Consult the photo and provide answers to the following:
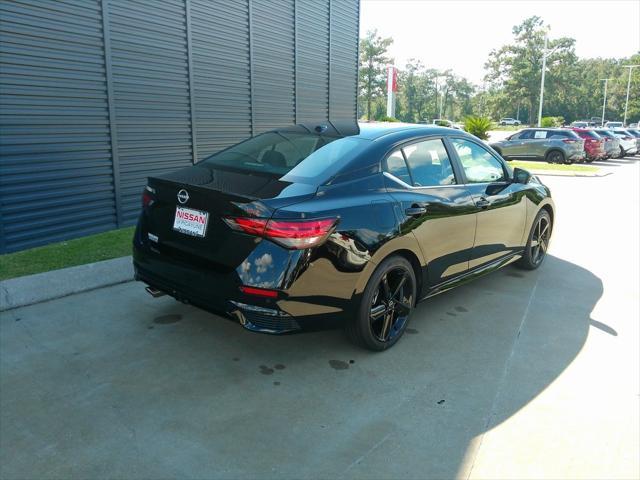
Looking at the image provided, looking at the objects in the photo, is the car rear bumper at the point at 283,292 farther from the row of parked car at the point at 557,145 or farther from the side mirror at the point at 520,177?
the row of parked car at the point at 557,145

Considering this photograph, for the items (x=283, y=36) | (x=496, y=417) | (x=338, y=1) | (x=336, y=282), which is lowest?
(x=496, y=417)

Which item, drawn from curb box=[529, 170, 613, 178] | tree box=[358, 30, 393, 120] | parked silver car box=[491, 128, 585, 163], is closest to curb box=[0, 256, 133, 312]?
curb box=[529, 170, 613, 178]

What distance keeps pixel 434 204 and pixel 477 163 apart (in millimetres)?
1133

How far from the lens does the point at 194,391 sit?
3338mm

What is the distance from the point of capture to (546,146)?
22.0 m

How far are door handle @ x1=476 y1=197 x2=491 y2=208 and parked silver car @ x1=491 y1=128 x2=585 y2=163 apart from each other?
17711mm

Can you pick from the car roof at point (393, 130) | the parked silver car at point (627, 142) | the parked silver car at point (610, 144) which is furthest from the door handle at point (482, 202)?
the parked silver car at point (627, 142)

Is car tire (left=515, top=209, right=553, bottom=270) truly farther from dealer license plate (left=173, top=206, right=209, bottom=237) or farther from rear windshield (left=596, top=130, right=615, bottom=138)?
rear windshield (left=596, top=130, right=615, bottom=138)

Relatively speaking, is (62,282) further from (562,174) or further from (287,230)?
(562,174)

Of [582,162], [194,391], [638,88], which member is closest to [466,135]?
[194,391]

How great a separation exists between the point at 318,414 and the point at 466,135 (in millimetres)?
3062

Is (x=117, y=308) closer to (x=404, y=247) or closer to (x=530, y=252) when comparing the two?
(x=404, y=247)

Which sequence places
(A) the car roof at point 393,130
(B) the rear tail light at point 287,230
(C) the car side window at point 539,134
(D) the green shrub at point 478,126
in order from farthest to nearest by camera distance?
(D) the green shrub at point 478,126
(C) the car side window at point 539,134
(A) the car roof at point 393,130
(B) the rear tail light at point 287,230

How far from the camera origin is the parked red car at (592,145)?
75.5 ft
